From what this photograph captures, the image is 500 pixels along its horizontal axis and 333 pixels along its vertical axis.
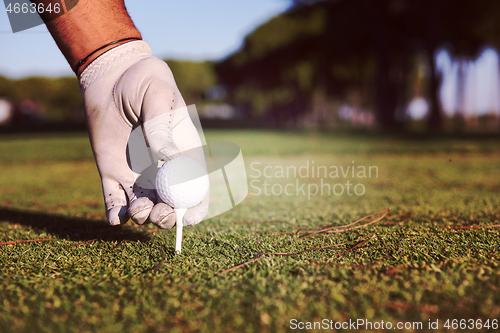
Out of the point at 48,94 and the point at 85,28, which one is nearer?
the point at 85,28

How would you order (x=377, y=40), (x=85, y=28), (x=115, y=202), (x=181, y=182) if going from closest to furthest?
(x=181, y=182) < (x=115, y=202) < (x=85, y=28) < (x=377, y=40)

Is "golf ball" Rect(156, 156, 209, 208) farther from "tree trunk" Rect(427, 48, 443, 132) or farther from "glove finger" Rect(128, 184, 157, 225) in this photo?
"tree trunk" Rect(427, 48, 443, 132)

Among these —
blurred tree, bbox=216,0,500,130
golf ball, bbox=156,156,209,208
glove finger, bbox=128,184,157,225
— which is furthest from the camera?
blurred tree, bbox=216,0,500,130

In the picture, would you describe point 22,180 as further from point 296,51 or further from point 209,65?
point 209,65

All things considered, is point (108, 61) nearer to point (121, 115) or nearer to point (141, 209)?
point (121, 115)

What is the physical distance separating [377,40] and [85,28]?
22915 millimetres

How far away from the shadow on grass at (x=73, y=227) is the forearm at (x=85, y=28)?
1.14m

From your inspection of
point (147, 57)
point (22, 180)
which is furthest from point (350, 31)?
point (147, 57)

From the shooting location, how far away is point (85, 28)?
2.10m

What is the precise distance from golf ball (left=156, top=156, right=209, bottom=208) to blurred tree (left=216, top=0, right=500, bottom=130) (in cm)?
2066

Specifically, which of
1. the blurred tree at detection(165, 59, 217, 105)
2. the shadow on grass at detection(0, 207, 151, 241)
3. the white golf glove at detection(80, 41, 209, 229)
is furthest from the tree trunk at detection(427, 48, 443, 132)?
the blurred tree at detection(165, 59, 217, 105)

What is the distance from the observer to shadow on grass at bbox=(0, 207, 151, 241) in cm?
240

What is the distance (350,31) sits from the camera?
73.5 feet

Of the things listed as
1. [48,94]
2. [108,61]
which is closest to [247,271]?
[108,61]
